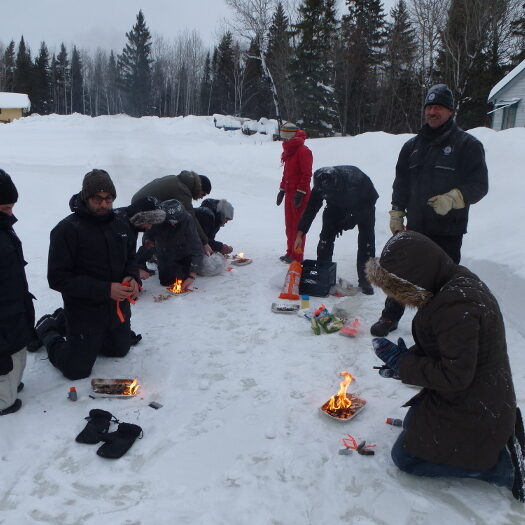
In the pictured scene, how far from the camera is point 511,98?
863 inches

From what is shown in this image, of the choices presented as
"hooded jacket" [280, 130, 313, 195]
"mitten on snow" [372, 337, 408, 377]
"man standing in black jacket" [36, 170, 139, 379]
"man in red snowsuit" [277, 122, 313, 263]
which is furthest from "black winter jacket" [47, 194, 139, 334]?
"hooded jacket" [280, 130, 313, 195]

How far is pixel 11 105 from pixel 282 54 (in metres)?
24.0

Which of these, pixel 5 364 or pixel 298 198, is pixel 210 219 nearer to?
pixel 298 198

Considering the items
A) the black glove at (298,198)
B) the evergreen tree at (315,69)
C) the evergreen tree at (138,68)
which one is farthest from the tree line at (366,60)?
the black glove at (298,198)

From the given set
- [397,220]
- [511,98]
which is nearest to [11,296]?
[397,220]

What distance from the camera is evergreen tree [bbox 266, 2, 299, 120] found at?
31734 mm

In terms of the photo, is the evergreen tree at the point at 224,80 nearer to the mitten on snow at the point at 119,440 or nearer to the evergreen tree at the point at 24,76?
the evergreen tree at the point at 24,76

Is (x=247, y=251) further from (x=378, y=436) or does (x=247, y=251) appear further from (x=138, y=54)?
(x=138, y=54)

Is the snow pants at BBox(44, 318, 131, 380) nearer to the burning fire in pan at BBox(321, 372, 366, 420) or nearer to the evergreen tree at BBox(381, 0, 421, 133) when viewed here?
the burning fire in pan at BBox(321, 372, 366, 420)

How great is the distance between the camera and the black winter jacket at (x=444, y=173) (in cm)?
422

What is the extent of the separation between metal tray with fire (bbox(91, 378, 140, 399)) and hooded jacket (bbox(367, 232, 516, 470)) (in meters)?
2.09

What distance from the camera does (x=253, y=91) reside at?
42.8 metres

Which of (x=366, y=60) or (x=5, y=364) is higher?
(x=366, y=60)

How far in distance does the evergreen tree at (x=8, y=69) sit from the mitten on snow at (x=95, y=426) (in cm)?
5841
